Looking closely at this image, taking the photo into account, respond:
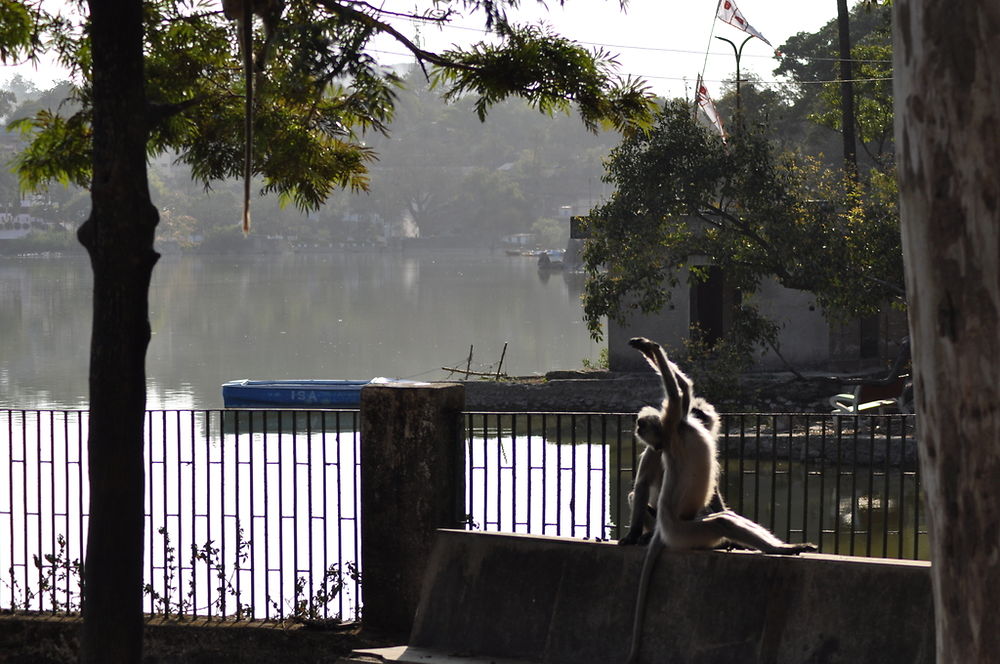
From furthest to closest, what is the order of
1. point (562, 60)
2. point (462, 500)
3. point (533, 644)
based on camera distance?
1. point (462, 500)
2. point (562, 60)
3. point (533, 644)

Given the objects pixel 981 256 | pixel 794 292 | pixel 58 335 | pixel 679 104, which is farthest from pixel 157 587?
pixel 58 335

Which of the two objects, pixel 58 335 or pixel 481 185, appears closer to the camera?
pixel 58 335

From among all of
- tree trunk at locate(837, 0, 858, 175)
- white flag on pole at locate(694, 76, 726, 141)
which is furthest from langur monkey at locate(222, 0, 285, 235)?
tree trunk at locate(837, 0, 858, 175)

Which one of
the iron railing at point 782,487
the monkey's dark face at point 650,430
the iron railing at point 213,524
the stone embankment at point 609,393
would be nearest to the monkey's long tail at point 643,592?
the monkey's dark face at point 650,430

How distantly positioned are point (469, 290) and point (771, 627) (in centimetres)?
7616

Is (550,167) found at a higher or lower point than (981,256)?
higher

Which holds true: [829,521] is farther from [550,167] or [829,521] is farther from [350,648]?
[550,167]

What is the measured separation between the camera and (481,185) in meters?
125

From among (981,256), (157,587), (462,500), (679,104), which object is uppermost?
(679,104)

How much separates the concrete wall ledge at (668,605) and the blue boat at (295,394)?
2118cm

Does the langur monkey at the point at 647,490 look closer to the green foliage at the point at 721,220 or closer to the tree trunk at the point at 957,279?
the tree trunk at the point at 957,279

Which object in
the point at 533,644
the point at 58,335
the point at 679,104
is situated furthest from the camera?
the point at 58,335

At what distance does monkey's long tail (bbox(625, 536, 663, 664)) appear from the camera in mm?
6012

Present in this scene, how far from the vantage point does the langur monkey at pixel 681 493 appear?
6047mm
